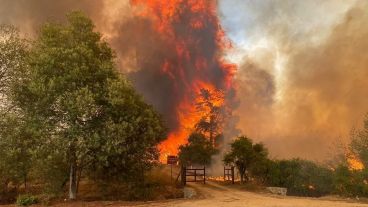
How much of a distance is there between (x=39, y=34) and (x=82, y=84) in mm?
7000

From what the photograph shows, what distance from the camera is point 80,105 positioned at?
32.3m

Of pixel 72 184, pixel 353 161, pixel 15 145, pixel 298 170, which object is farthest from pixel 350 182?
pixel 15 145

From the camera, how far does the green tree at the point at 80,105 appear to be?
32969 mm

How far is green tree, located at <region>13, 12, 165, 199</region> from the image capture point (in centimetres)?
3297

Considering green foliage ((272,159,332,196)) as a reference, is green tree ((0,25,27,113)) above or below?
above

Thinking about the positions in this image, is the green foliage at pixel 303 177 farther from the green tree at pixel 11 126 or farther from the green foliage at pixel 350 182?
the green tree at pixel 11 126

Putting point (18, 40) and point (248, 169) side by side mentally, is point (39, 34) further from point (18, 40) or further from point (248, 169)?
point (248, 169)

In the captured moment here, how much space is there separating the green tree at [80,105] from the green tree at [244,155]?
2158 centimetres

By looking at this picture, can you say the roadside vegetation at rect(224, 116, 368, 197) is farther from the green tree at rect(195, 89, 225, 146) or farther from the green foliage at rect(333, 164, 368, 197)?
the green tree at rect(195, 89, 225, 146)

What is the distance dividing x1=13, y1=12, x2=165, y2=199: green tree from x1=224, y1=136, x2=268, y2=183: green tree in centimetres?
2158

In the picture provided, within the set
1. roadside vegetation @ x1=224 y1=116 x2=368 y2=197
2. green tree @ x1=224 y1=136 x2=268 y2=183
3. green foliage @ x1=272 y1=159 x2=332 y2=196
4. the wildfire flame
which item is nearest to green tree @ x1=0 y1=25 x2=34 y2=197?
green tree @ x1=224 y1=136 x2=268 y2=183

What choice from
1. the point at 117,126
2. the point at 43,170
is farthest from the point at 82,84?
the point at 43,170

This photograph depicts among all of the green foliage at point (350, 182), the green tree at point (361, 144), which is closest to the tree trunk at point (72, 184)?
the green foliage at point (350, 182)

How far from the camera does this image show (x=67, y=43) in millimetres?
35719
